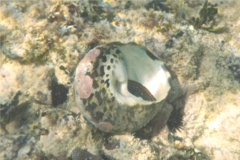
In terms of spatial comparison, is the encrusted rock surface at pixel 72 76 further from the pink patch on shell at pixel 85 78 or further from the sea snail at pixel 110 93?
the pink patch on shell at pixel 85 78

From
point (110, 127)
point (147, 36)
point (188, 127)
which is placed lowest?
point (188, 127)

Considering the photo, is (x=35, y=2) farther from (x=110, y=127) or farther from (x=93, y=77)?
(x=110, y=127)

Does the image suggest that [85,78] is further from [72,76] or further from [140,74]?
[140,74]

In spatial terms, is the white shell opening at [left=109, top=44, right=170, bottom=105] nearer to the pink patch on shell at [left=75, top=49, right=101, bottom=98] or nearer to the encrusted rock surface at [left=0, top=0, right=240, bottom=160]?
the encrusted rock surface at [left=0, top=0, right=240, bottom=160]

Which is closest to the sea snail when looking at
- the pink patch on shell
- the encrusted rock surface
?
the pink patch on shell

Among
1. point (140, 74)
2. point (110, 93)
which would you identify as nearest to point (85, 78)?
point (110, 93)

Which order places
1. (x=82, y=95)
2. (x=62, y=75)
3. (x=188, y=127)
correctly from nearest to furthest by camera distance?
(x=82, y=95) → (x=62, y=75) → (x=188, y=127)

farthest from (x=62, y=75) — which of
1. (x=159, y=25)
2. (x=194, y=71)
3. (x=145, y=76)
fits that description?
(x=194, y=71)
